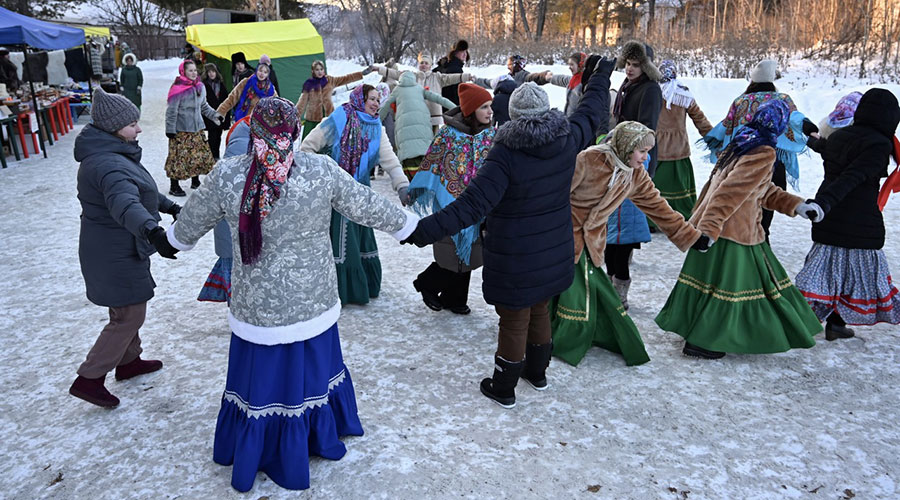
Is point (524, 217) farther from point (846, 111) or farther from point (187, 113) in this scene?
point (187, 113)

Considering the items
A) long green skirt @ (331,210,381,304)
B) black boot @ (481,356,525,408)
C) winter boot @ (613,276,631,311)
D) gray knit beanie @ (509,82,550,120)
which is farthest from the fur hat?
black boot @ (481,356,525,408)

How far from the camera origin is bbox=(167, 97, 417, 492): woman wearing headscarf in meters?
2.53

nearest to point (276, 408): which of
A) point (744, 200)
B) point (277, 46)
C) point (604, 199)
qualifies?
point (604, 199)

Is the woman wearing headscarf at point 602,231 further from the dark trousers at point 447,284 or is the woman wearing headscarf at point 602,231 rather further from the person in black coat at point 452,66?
the person in black coat at point 452,66

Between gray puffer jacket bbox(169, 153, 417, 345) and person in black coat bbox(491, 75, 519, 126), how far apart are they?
Result: 12.0ft

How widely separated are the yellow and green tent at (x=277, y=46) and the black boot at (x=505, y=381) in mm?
14375

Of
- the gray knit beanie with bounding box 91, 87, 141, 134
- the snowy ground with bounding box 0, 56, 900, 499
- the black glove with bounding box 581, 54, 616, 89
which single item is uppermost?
the black glove with bounding box 581, 54, 616, 89

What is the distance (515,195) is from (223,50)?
1559cm

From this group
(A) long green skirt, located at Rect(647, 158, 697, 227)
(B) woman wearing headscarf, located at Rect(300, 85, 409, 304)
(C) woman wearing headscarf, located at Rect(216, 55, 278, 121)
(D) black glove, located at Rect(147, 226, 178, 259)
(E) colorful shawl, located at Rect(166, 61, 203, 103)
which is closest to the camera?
(D) black glove, located at Rect(147, 226, 178, 259)

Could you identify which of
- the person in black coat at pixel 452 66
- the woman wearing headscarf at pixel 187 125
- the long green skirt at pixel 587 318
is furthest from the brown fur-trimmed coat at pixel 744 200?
the woman wearing headscarf at pixel 187 125

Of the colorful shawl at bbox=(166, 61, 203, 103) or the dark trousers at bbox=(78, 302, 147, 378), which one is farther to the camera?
the colorful shawl at bbox=(166, 61, 203, 103)

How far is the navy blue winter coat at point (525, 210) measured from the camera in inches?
121

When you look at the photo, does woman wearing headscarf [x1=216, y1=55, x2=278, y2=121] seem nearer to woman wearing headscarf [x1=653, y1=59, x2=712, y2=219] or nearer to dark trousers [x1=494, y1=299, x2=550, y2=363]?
woman wearing headscarf [x1=653, y1=59, x2=712, y2=219]

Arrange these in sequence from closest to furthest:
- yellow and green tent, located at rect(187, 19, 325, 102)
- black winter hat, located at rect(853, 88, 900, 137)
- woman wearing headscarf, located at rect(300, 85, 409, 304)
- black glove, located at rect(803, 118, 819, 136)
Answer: black winter hat, located at rect(853, 88, 900, 137)
woman wearing headscarf, located at rect(300, 85, 409, 304)
black glove, located at rect(803, 118, 819, 136)
yellow and green tent, located at rect(187, 19, 325, 102)
